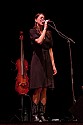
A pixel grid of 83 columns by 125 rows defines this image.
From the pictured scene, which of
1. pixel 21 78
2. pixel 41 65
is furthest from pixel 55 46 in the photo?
pixel 41 65

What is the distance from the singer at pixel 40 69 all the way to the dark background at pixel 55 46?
1764 millimetres

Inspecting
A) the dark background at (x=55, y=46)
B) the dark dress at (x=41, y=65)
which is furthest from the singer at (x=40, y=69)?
the dark background at (x=55, y=46)

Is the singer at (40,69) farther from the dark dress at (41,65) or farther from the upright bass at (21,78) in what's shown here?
the upright bass at (21,78)

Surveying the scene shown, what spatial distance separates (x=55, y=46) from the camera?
641 centimetres

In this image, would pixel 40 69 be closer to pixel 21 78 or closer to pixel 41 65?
pixel 41 65

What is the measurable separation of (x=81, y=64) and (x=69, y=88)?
0.48 meters

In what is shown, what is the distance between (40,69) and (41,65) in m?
0.05

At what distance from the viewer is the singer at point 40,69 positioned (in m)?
4.24

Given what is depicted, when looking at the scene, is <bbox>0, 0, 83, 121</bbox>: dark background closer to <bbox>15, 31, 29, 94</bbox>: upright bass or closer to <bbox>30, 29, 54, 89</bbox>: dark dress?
<bbox>15, 31, 29, 94</bbox>: upright bass

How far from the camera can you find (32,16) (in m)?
6.27

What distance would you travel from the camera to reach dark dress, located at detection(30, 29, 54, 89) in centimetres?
428

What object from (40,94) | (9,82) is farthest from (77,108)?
(9,82)

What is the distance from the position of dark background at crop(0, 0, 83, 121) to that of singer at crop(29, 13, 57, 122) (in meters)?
1.76

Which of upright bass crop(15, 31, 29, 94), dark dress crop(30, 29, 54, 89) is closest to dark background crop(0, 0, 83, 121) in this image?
upright bass crop(15, 31, 29, 94)
